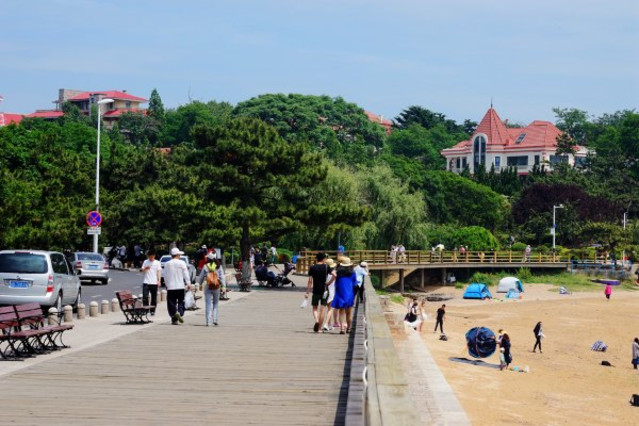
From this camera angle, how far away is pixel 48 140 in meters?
58.8

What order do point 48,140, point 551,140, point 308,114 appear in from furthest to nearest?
1. point 551,140
2. point 308,114
3. point 48,140

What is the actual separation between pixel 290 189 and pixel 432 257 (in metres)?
32.7

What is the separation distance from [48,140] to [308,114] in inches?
2512


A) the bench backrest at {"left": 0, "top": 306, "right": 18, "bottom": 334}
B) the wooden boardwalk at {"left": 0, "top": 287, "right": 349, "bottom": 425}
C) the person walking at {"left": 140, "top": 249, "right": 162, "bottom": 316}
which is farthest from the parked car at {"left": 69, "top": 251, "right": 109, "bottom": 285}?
the bench backrest at {"left": 0, "top": 306, "right": 18, "bottom": 334}

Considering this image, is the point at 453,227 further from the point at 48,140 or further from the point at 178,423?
the point at 178,423

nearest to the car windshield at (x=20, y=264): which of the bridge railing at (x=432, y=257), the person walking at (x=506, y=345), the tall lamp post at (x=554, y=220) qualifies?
the person walking at (x=506, y=345)

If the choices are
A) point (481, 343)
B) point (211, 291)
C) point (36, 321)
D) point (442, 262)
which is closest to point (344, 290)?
point (211, 291)

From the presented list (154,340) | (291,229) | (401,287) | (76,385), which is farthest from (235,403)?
(401,287)

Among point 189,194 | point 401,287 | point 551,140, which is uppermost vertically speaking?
point 551,140

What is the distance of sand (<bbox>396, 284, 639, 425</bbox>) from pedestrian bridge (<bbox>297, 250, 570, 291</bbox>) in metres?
4.58

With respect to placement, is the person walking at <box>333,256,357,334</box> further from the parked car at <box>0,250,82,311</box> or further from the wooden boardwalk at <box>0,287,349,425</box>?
the parked car at <box>0,250,82,311</box>

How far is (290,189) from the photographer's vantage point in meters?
45.7

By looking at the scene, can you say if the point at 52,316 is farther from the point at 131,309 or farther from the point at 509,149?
the point at 509,149

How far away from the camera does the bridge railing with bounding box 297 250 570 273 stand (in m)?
63.3
